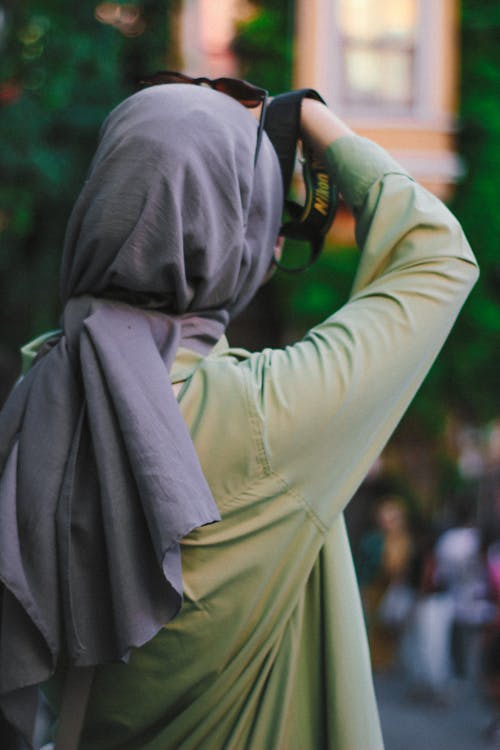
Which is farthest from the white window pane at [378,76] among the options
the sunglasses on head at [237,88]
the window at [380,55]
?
the sunglasses on head at [237,88]

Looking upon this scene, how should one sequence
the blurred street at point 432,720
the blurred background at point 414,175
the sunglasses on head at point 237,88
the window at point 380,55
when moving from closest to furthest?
1. the sunglasses on head at point 237,88
2. the blurred street at point 432,720
3. the blurred background at point 414,175
4. the window at point 380,55

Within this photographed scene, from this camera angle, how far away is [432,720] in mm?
8766

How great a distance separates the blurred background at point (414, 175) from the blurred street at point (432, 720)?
40 millimetres

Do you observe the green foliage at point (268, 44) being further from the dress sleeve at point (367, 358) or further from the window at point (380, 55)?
the dress sleeve at point (367, 358)

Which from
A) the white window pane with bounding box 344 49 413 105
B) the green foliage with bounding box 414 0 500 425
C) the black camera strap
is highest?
the black camera strap

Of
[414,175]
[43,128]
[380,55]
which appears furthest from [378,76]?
[43,128]

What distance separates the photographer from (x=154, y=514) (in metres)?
1.43

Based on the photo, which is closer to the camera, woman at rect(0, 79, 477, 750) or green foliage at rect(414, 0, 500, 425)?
woman at rect(0, 79, 477, 750)

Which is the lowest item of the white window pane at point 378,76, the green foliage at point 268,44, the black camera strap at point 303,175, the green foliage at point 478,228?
the green foliage at point 478,228

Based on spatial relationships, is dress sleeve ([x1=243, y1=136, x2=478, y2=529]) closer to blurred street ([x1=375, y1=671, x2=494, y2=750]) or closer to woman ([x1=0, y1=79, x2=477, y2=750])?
woman ([x1=0, y1=79, x2=477, y2=750])

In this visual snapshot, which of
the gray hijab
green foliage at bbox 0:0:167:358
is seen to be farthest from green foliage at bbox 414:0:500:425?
the gray hijab

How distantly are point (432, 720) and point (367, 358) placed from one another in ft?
25.9

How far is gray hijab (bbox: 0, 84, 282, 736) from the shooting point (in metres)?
1.46

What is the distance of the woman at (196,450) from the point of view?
1485 mm
